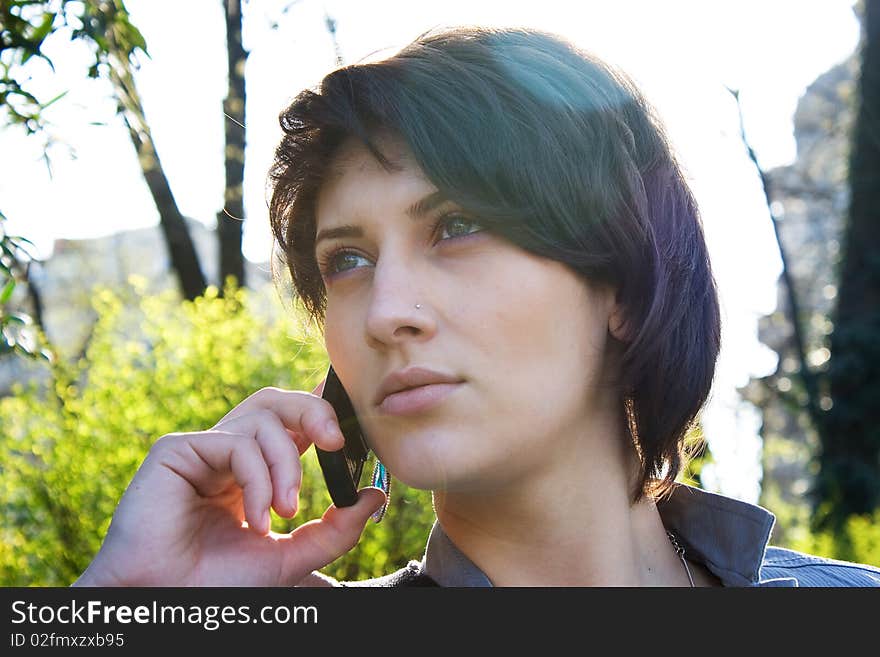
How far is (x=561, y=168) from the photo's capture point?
2.04 m

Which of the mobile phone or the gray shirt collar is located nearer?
the mobile phone

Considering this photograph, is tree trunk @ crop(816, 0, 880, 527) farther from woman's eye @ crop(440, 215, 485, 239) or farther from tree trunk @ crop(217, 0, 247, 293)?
woman's eye @ crop(440, 215, 485, 239)

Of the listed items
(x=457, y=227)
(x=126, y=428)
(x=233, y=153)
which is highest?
(x=457, y=227)

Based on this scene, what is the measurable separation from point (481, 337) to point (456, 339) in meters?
0.05

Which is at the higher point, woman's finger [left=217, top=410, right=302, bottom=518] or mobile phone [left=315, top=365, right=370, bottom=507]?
woman's finger [left=217, top=410, right=302, bottom=518]

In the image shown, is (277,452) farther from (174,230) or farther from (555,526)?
(174,230)

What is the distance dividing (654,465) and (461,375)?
69 centimetres

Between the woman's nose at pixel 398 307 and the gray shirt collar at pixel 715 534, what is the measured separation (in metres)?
0.58

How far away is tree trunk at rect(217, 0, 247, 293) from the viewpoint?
8570mm

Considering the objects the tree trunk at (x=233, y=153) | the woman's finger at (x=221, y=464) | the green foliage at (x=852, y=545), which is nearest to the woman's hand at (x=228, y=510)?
the woman's finger at (x=221, y=464)

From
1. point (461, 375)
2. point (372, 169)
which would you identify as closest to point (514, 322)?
point (461, 375)

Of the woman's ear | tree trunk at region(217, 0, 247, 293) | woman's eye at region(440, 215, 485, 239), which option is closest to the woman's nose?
woman's eye at region(440, 215, 485, 239)

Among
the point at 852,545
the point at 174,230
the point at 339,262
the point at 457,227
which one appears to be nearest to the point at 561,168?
the point at 457,227

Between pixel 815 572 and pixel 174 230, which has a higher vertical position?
pixel 815 572
